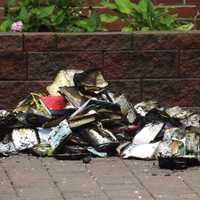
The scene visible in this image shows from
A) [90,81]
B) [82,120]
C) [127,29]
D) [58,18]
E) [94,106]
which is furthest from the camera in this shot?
[127,29]

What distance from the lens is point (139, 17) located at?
334 inches

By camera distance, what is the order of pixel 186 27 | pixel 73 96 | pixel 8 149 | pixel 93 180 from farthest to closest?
pixel 186 27
pixel 73 96
pixel 8 149
pixel 93 180

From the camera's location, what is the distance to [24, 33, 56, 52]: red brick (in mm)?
8008

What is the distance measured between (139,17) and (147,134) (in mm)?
1604

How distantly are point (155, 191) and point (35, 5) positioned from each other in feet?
9.95

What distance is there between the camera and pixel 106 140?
7.25m

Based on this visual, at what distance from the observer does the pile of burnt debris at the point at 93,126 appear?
711 centimetres

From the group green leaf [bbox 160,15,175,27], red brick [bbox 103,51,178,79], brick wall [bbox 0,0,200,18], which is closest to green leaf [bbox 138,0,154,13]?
green leaf [bbox 160,15,175,27]

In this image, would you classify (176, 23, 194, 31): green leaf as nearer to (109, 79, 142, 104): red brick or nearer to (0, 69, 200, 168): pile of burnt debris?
(109, 79, 142, 104): red brick

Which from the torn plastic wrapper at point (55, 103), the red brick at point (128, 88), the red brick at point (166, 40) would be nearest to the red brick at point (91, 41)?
the red brick at point (166, 40)

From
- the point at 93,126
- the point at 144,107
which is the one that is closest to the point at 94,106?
the point at 93,126

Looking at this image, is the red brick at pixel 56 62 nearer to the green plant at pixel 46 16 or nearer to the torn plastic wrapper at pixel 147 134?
the green plant at pixel 46 16

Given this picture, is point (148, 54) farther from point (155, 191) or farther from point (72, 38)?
point (155, 191)

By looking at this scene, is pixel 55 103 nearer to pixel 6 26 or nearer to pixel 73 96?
pixel 73 96
